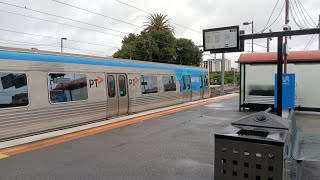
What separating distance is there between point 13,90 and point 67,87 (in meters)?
1.85

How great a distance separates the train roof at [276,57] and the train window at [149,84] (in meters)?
4.10

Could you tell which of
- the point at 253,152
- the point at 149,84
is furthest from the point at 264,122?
the point at 149,84

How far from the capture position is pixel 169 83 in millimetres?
15664

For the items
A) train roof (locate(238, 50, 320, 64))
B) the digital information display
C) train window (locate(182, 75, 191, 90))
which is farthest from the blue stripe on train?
the digital information display

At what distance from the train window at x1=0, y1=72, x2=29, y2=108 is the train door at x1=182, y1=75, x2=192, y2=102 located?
10.6 metres

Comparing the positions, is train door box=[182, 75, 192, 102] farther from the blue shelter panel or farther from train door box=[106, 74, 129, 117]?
the blue shelter panel

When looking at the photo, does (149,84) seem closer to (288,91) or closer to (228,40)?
(288,91)

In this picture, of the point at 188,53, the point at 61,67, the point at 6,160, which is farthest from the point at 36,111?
the point at 188,53

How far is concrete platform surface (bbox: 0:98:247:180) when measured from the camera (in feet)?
15.6

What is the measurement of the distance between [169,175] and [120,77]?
24.3 ft

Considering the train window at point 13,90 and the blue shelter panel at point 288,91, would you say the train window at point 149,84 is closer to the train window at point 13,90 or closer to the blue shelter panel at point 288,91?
the blue shelter panel at point 288,91

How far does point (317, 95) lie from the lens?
36.9 feet

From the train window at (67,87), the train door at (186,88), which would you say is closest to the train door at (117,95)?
the train window at (67,87)

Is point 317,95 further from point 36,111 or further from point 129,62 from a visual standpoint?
point 36,111
